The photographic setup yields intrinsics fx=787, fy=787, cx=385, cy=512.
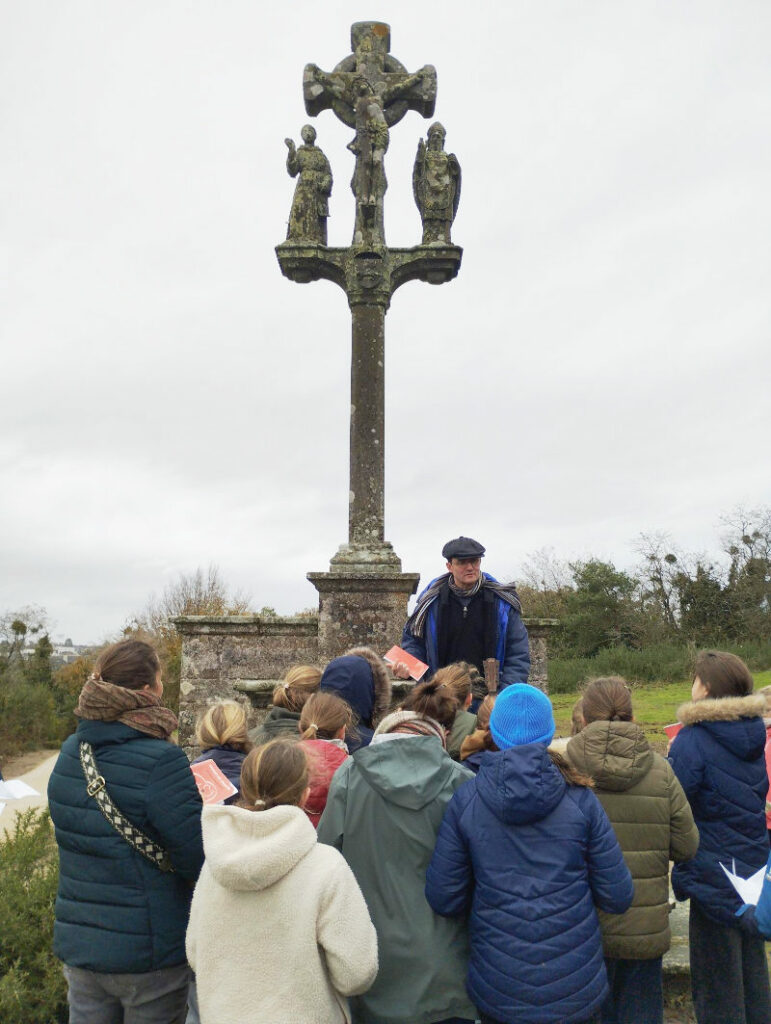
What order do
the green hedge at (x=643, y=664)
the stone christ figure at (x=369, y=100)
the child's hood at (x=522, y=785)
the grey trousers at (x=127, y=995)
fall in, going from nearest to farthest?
the child's hood at (x=522, y=785) < the grey trousers at (x=127, y=995) < the stone christ figure at (x=369, y=100) < the green hedge at (x=643, y=664)

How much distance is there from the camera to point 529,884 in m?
2.42

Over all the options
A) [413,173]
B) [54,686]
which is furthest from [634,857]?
[54,686]

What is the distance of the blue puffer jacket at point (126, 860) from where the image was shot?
254 centimetres

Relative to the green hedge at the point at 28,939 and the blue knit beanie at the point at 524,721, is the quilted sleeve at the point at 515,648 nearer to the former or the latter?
the blue knit beanie at the point at 524,721

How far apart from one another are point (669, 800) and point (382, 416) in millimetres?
5375

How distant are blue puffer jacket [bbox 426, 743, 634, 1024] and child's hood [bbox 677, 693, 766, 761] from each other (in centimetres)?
109

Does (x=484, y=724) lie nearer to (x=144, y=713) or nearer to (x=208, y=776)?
(x=208, y=776)

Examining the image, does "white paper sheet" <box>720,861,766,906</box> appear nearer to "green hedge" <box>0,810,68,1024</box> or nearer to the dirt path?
"green hedge" <box>0,810,68,1024</box>

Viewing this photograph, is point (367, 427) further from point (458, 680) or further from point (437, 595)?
point (458, 680)

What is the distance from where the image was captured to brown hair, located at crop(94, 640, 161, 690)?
2.76 m

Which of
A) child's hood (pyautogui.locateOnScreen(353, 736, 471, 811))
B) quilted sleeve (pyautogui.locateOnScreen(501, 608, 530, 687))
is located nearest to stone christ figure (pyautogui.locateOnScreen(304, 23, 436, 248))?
quilted sleeve (pyautogui.locateOnScreen(501, 608, 530, 687))

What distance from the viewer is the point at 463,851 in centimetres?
250

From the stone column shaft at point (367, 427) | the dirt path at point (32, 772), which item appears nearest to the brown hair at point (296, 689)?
the stone column shaft at point (367, 427)

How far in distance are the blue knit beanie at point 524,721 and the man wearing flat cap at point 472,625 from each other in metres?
2.45
